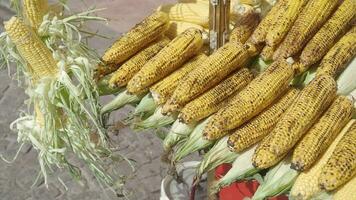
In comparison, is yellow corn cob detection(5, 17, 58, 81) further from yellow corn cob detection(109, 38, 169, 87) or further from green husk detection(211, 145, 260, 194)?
green husk detection(211, 145, 260, 194)

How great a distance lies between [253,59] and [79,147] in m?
0.69

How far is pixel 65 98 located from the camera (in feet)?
6.00

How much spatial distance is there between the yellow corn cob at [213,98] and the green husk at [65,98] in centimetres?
33

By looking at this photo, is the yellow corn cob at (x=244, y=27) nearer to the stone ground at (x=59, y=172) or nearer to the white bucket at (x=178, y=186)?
the white bucket at (x=178, y=186)

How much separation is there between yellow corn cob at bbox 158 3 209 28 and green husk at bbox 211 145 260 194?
667 mm

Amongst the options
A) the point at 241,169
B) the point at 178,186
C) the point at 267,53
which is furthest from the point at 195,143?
the point at 178,186

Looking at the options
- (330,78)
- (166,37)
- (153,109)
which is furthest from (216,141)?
(166,37)

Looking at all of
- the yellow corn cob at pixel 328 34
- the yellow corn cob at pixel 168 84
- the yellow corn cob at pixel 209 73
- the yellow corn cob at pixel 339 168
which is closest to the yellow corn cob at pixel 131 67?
the yellow corn cob at pixel 168 84

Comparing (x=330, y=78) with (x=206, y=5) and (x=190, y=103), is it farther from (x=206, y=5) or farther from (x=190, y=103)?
(x=206, y=5)

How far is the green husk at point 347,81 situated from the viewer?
1800mm

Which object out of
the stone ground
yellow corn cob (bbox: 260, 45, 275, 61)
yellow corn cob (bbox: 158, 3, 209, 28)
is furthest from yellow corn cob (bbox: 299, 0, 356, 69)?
the stone ground

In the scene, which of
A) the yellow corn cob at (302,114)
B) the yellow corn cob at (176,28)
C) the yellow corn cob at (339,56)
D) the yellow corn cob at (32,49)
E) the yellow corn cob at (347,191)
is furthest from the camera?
the yellow corn cob at (176,28)

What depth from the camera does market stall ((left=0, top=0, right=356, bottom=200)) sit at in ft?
5.24

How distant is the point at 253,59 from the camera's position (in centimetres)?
196
